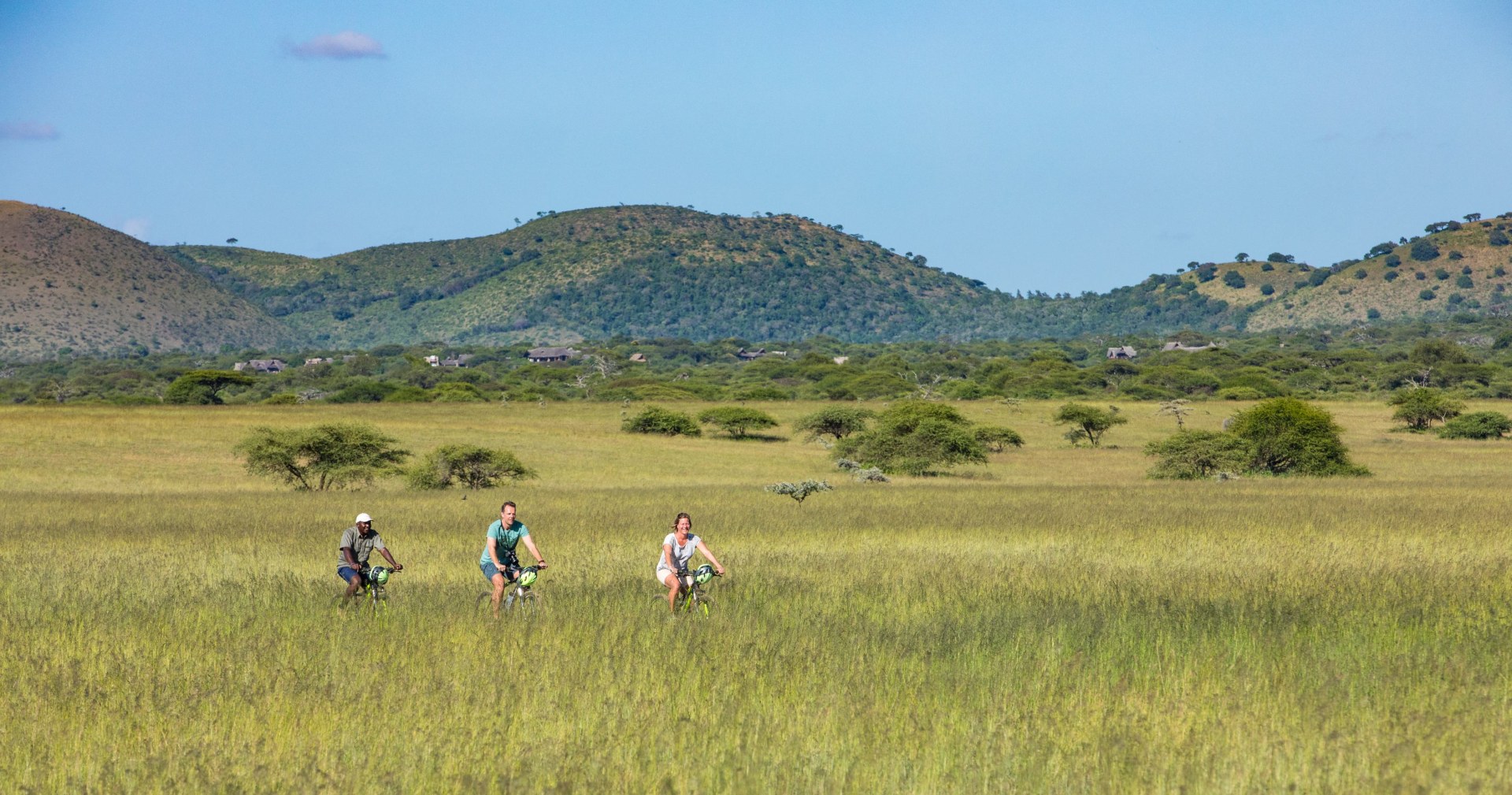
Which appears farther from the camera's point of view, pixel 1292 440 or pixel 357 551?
pixel 1292 440

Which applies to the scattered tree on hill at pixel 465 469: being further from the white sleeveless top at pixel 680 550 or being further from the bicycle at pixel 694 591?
the white sleeveless top at pixel 680 550

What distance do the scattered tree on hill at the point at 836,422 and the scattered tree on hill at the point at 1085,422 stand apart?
375 inches

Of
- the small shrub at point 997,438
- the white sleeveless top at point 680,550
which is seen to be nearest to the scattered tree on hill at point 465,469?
the small shrub at point 997,438

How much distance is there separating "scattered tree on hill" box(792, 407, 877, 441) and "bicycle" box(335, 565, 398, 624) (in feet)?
169

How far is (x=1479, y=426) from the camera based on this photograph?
63219mm

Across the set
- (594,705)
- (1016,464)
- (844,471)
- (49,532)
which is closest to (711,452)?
(844,471)

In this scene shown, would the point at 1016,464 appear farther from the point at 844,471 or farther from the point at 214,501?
the point at 214,501

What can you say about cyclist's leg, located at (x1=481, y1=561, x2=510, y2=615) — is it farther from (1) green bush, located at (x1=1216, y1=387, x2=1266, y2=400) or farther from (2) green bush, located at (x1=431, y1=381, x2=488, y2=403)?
(1) green bush, located at (x1=1216, y1=387, x2=1266, y2=400)

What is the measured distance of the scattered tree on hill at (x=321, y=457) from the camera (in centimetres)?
4416

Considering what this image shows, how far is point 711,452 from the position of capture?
196 ft

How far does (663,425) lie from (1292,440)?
29977 mm

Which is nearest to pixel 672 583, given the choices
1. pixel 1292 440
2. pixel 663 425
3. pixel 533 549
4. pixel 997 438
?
pixel 533 549

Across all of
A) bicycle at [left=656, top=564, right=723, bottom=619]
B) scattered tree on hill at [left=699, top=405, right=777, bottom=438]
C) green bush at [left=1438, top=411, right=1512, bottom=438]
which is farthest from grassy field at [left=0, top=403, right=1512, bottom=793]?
scattered tree on hill at [left=699, top=405, right=777, bottom=438]

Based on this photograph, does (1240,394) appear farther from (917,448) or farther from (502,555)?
(502,555)
